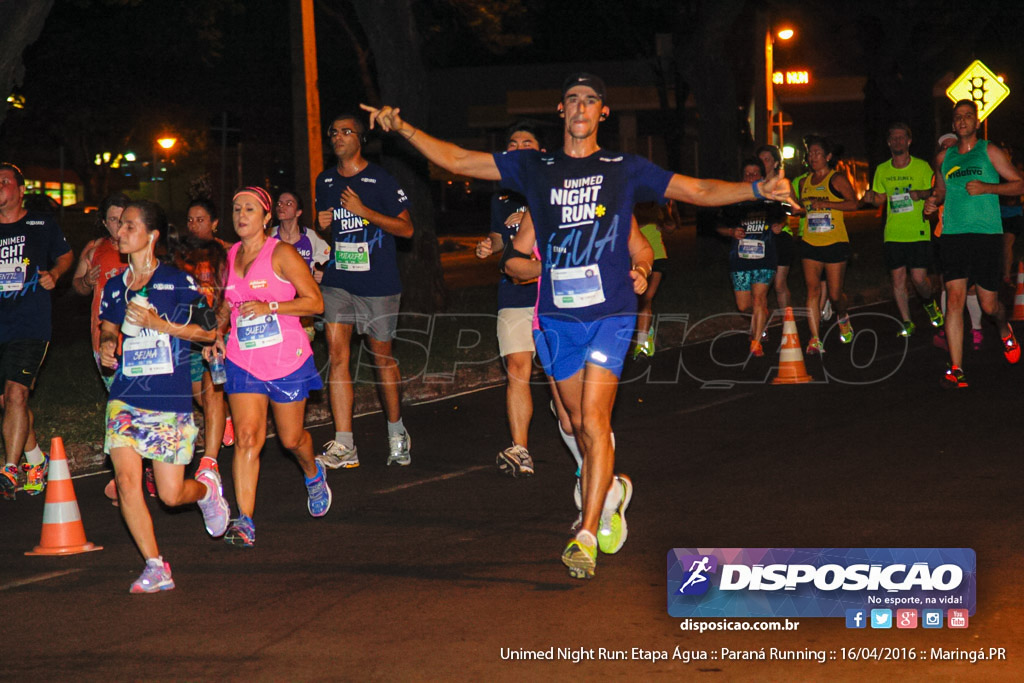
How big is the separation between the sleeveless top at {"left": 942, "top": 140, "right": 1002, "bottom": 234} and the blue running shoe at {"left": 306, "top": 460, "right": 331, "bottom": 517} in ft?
20.6

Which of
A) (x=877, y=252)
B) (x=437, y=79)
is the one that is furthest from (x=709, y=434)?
(x=437, y=79)

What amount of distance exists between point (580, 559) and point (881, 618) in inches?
54.2

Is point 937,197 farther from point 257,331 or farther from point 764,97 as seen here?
point 764,97

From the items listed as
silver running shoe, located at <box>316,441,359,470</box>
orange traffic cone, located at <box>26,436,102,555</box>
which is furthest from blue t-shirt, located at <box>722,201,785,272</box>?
orange traffic cone, located at <box>26,436,102,555</box>

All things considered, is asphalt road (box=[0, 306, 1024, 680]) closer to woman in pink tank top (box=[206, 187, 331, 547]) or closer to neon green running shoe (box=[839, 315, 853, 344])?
woman in pink tank top (box=[206, 187, 331, 547])

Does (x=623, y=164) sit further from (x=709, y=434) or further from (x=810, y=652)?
(x=709, y=434)

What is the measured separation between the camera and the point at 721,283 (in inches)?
810

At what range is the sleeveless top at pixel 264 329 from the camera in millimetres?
6863

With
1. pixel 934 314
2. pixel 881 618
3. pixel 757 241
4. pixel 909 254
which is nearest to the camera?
pixel 881 618

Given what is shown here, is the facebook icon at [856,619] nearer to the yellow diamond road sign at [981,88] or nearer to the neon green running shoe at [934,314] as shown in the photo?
the neon green running shoe at [934,314]

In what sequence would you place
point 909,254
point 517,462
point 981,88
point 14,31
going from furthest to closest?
1. point 981,88
2. point 909,254
3. point 14,31
4. point 517,462

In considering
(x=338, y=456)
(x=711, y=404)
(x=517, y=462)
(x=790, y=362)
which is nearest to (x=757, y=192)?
(x=517, y=462)

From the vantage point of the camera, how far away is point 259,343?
22.6ft

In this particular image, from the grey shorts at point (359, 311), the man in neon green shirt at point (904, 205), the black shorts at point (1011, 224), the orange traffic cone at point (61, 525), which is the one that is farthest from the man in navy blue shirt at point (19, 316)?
the black shorts at point (1011, 224)
